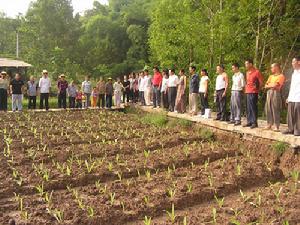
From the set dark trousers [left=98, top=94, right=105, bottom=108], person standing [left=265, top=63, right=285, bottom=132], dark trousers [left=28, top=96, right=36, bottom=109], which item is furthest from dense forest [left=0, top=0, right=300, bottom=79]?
dark trousers [left=28, top=96, right=36, bottom=109]

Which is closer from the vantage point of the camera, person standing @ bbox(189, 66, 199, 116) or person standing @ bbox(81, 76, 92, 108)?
person standing @ bbox(189, 66, 199, 116)

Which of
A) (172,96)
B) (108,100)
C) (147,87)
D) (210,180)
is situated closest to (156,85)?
(147,87)

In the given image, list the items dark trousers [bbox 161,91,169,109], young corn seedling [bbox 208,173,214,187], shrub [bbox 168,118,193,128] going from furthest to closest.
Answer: dark trousers [bbox 161,91,169,109]
shrub [bbox 168,118,193,128]
young corn seedling [bbox 208,173,214,187]

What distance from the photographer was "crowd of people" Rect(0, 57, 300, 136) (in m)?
Result: 9.10

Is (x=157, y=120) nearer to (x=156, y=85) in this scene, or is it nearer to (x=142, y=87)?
(x=156, y=85)

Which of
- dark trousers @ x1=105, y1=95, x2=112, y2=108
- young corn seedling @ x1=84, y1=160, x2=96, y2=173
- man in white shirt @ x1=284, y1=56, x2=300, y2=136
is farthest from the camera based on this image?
dark trousers @ x1=105, y1=95, x2=112, y2=108

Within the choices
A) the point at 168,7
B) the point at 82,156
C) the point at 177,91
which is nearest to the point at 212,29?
the point at 177,91

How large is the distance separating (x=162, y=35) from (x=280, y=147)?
11.4m

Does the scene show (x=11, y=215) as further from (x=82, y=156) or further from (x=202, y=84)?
(x=202, y=84)

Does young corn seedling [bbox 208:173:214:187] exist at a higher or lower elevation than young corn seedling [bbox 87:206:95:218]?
higher

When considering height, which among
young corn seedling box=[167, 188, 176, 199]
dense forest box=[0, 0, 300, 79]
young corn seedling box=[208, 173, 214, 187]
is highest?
dense forest box=[0, 0, 300, 79]

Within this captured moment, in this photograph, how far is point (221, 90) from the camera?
1129cm

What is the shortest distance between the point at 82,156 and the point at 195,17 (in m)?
9.30

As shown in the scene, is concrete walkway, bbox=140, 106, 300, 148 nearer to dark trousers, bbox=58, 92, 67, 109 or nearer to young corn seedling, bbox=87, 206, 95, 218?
young corn seedling, bbox=87, 206, 95, 218
